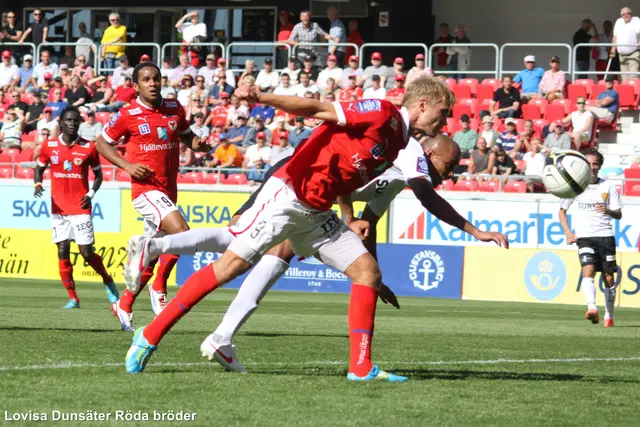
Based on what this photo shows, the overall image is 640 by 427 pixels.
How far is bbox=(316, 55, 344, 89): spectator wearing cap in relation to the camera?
1092 inches

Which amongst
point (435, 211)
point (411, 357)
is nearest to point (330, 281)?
point (411, 357)

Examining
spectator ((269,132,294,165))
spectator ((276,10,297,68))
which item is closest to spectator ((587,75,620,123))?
spectator ((269,132,294,165))

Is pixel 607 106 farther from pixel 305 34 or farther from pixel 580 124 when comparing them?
pixel 305 34

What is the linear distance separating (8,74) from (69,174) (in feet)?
57.2

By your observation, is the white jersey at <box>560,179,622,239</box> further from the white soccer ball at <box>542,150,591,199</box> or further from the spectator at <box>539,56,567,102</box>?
the spectator at <box>539,56,567,102</box>

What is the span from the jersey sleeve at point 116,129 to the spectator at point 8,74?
70.8 ft

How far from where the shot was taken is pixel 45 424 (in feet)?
19.5

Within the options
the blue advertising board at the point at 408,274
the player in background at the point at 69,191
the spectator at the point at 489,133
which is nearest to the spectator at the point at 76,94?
the blue advertising board at the point at 408,274

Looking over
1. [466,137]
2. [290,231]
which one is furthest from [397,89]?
[290,231]

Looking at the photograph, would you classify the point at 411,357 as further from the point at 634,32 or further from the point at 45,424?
the point at 634,32

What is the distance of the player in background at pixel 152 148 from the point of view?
458 inches

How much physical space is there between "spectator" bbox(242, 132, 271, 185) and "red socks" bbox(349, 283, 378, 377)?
58.4 feet

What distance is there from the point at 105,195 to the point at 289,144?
4232 mm

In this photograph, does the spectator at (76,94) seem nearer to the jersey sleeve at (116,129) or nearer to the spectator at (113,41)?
the spectator at (113,41)
